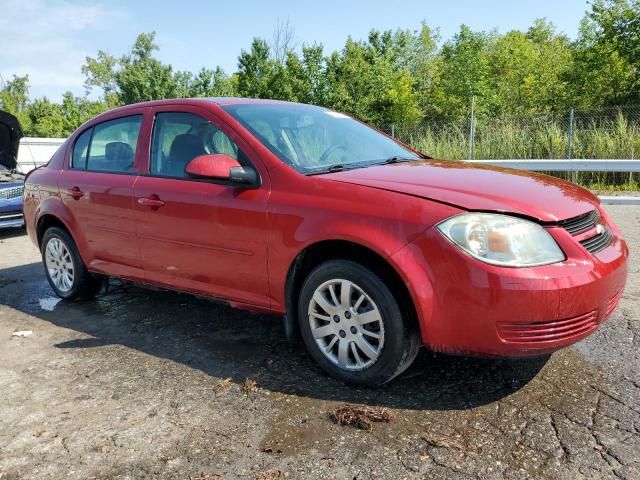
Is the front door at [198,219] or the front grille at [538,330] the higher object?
the front door at [198,219]

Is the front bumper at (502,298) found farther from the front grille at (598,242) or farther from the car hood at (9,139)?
the car hood at (9,139)

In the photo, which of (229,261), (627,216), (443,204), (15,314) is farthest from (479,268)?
(627,216)

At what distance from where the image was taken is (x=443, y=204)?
2.75 meters

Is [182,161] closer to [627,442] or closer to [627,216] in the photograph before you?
[627,442]

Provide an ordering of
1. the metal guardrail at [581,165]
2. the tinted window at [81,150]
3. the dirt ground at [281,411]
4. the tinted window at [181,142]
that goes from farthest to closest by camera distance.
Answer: the metal guardrail at [581,165], the tinted window at [81,150], the tinted window at [181,142], the dirt ground at [281,411]

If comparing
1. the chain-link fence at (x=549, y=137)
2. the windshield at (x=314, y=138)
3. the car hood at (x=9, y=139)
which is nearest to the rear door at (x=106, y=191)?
the windshield at (x=314, y=138)

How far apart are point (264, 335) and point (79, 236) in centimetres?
192

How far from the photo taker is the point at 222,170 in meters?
3.39

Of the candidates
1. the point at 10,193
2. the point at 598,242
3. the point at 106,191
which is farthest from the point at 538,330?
the point at 10,193

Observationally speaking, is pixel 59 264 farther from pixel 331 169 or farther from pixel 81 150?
pixel 331 169

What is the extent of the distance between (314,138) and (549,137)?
1207 cm

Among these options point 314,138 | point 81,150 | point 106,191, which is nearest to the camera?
point 314,138

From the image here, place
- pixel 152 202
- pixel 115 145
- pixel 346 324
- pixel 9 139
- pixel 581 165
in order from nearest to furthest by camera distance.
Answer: pixel 346 324, pixel 152 202, pixel 115 145, pixel 9 139, pixel 581 165

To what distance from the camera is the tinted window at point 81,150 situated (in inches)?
191
